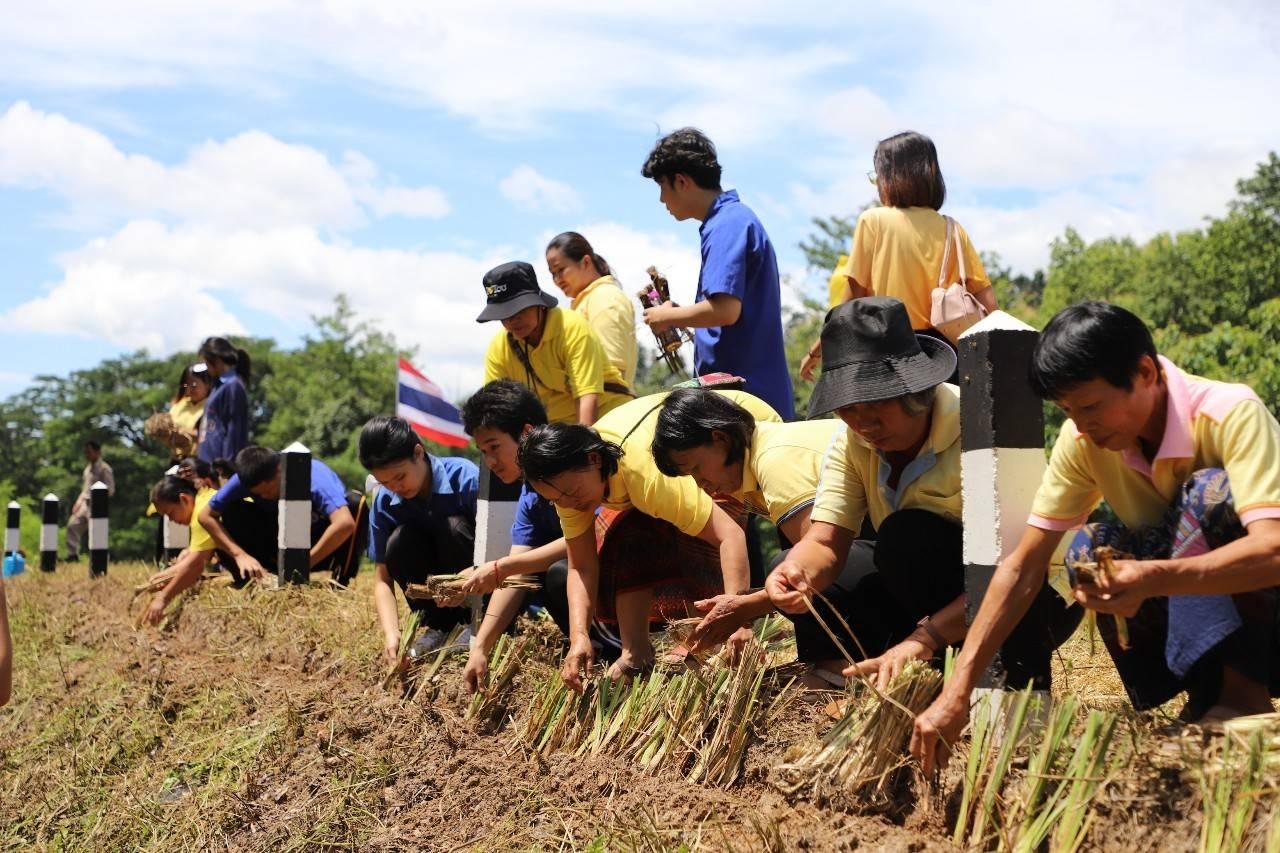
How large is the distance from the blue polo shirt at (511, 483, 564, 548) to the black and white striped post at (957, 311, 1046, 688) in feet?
7.56

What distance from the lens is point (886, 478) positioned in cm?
359

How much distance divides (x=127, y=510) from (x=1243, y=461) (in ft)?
164

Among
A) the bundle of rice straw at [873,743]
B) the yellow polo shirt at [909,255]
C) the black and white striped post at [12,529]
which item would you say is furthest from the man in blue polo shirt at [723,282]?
the black and white striped post at [12,529]

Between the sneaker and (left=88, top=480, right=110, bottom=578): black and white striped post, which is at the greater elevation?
the sneaker

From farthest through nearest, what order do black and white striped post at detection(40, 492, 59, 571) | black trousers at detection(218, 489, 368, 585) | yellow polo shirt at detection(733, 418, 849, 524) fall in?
black and white striped post at detection(40, 492, 59, 571) < black trousers at detection(218, 489, 368, 585) < yellow polo shirt at detection(733, 418, 849, 524)

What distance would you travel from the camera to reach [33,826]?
4656mm

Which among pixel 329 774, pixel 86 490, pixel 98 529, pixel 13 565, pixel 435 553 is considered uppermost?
pixel 435 553

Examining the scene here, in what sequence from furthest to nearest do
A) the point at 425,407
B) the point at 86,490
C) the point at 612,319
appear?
the point at 86,490
the point at 425,407
the point at 612,319

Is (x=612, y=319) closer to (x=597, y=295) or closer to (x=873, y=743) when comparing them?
(x=597, y=295)

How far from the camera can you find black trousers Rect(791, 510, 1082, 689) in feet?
10.3

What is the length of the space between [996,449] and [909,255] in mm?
1664

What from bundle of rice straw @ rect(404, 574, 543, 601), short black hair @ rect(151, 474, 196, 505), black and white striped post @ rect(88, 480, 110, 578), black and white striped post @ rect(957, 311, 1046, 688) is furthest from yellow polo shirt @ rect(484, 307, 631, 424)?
black and white striped post @ rect(88, 480, 110, 578)

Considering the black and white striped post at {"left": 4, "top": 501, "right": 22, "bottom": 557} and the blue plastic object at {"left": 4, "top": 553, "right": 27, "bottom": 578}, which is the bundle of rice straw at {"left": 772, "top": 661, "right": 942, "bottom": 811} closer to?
the blue plastic object at {"left": 4, "top": 553, "right": 27, "bottom": 578}

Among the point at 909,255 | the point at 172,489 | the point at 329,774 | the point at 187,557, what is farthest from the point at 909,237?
the point at 172,489
